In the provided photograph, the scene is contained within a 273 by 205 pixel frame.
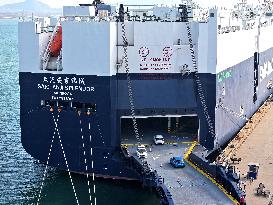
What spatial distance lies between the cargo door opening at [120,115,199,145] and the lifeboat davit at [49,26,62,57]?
662 centimetres

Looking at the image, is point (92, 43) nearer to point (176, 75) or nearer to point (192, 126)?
point (176, 75)

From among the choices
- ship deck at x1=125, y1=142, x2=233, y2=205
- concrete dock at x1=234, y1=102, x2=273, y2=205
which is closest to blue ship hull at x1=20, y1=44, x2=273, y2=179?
ship deck at x1=125, y1=142, x2=233, y2=205

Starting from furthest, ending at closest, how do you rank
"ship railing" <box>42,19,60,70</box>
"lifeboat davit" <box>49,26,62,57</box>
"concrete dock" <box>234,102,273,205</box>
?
"lifeboat davit" <box>49,26,62,57</box>, "ship railing" <box>42,19,60,70</box>, "concrete dock" <box>234,102,273,205</box>

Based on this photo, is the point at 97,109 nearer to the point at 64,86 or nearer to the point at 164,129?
the point at 64,86

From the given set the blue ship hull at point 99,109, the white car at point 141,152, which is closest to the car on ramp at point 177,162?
the white car at point 141,152

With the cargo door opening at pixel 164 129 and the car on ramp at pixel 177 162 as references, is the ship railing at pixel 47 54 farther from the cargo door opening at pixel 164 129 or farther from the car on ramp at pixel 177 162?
the car on ramp at pixel 177 162

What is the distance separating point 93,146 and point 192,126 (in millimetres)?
9148

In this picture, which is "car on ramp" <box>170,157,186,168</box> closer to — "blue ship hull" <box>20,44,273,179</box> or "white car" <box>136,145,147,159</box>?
"white car" <box>136,145,147,159</box>

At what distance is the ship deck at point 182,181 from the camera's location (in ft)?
94.0

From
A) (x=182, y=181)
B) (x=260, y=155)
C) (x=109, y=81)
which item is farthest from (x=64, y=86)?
(x=260, y=155)

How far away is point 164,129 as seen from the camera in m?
41.3

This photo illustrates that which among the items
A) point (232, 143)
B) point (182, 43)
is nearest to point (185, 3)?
point (182, 43)

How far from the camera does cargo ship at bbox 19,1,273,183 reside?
117 feet

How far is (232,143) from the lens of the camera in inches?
1729
